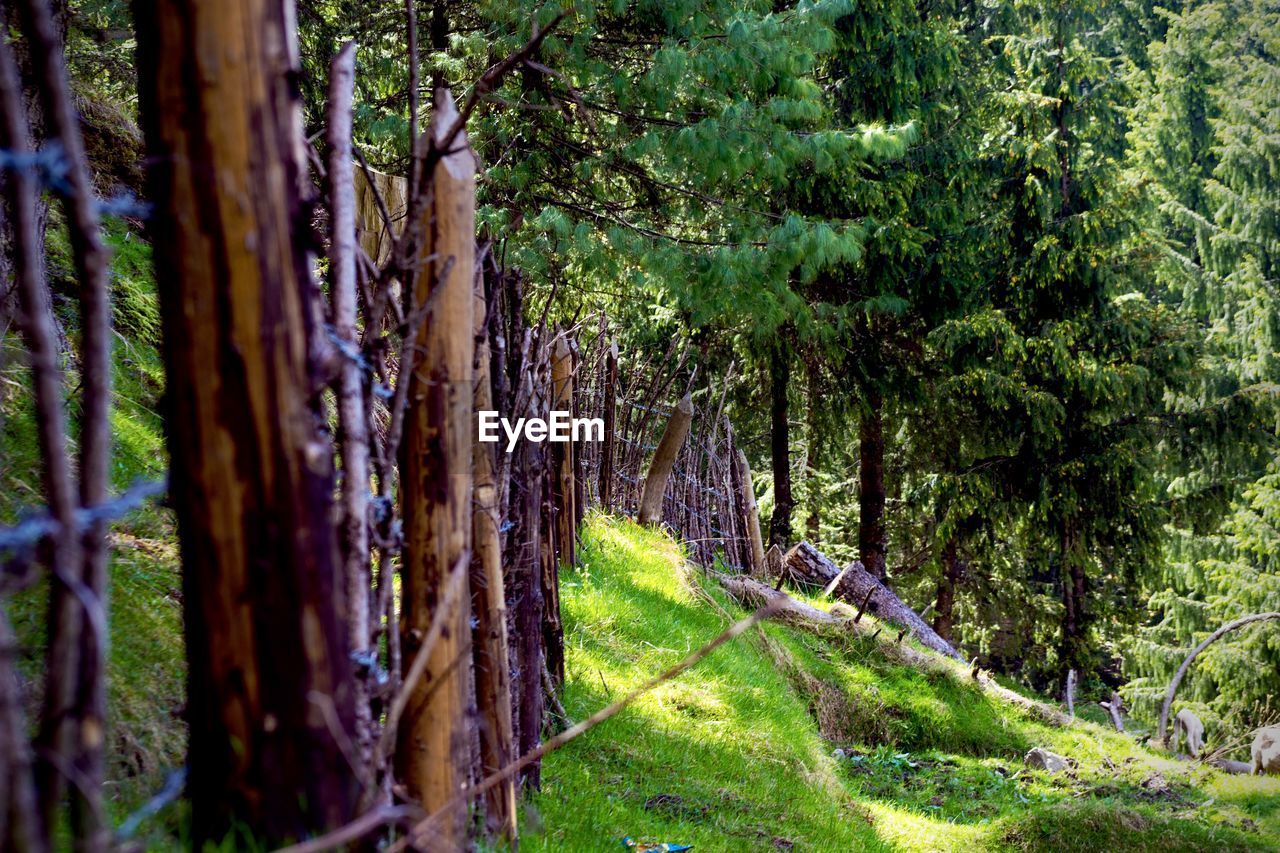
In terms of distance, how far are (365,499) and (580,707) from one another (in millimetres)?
3130

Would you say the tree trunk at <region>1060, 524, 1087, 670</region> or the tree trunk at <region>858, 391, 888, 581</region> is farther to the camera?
the tree trunk at <region>858, 391, 888, 581</region>

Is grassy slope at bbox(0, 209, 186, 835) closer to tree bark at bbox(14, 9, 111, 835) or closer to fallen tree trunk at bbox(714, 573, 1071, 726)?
tree bark at bbox(14, 9, 111, 835)

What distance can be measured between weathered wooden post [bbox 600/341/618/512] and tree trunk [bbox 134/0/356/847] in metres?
6.59

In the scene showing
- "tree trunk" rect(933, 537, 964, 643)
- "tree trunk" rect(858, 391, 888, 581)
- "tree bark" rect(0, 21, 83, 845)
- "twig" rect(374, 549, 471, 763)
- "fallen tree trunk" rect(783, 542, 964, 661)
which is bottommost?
"tree trunk" rect(933, 537, 964, 643)

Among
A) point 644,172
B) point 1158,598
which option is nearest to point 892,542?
point 1158,598

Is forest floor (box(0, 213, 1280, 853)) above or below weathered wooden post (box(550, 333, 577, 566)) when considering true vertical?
below

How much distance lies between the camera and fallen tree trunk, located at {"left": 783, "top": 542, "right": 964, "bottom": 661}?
34.2 feet

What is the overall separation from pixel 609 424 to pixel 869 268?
15.8 ft

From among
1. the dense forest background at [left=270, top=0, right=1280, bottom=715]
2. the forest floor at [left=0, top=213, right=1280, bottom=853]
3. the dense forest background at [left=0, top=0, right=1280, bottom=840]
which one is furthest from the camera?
the dense forest background at [left=270, top=0, right=1280, bottom=715]

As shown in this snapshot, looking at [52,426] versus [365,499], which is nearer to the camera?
[52,426]

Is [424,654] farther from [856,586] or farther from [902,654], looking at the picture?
[856,586]

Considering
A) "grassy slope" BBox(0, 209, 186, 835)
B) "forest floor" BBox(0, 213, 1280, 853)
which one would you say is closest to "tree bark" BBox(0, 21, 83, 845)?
"forest floor" BBox(0, 213, 1280, 853)

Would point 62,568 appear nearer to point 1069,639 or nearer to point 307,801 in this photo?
point 307,801

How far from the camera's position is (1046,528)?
11859mm
